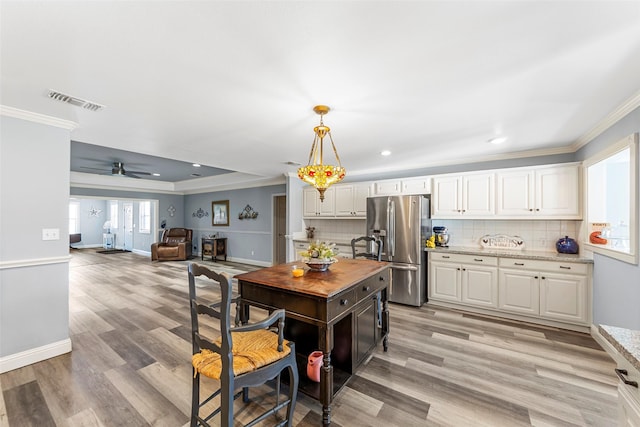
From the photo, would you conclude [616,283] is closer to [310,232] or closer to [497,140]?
[497,140]

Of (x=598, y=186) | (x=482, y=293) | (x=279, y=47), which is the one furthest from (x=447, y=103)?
(x=482, y=293)

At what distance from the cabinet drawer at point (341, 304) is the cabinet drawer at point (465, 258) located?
2545 millimetres

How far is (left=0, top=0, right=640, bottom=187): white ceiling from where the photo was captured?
4.33 ft

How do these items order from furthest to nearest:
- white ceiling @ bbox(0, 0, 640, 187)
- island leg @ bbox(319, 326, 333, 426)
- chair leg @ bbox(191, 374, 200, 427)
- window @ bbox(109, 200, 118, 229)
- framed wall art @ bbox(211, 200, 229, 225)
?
window @ bbox(109, 200, 118, 229) → framed wall art @ bbox(211, 200, 229, 225) → island leg @ bbox(319, 326, 333, 426) → chair leg @ bbox(191, 374, 200, 427) → white ceiling @ bbox(0, 0, 640, 187)

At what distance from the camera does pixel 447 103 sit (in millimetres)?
2326

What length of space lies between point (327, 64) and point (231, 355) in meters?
1.86

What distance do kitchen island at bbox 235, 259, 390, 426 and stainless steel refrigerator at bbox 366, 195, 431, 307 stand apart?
1578 mm

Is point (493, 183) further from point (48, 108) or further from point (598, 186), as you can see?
point (48, 108)

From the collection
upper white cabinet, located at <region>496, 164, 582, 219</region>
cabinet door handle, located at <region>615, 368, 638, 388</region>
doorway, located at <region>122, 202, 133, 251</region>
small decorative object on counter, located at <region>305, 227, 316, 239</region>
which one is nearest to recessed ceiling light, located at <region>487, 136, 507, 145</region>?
upper white cabinet, located at <region>496, 164, 582, 219</region>

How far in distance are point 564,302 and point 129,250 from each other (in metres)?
13.0

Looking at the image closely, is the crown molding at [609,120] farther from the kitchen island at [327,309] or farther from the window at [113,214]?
the window at [113,214]

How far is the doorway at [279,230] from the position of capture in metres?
7.04

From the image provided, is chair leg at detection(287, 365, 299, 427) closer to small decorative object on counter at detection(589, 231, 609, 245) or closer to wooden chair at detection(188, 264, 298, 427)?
wooden chair at detection(188, 264, 298, 427)

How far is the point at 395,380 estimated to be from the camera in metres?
2.27
